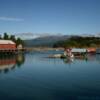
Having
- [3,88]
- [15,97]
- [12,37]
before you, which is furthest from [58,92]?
[12,37]

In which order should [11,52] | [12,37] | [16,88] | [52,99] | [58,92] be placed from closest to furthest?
1. [52,99]
2. [58,92]
3. [16,88]
4. [11,52]
5. [12,37]

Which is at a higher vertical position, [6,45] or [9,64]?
[6,45]

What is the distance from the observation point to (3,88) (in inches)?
1095

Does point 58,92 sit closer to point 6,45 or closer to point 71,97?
point 71,97

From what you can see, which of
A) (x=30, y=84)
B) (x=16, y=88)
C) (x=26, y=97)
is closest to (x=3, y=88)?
(x=16, y=88)

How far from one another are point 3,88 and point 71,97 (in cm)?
912

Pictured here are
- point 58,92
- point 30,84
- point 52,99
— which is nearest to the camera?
point 52,99

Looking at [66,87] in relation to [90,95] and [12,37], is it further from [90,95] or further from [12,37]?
[12,37]

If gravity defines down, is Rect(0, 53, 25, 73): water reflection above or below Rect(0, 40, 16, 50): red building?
below

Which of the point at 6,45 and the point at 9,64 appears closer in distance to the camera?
the point at 9,64

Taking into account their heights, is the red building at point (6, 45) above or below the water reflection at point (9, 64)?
above

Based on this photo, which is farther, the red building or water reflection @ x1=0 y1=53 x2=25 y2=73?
the red building

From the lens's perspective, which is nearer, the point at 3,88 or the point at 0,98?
the point at 0,98

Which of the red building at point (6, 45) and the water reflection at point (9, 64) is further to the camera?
the red building at point (6, 45)
